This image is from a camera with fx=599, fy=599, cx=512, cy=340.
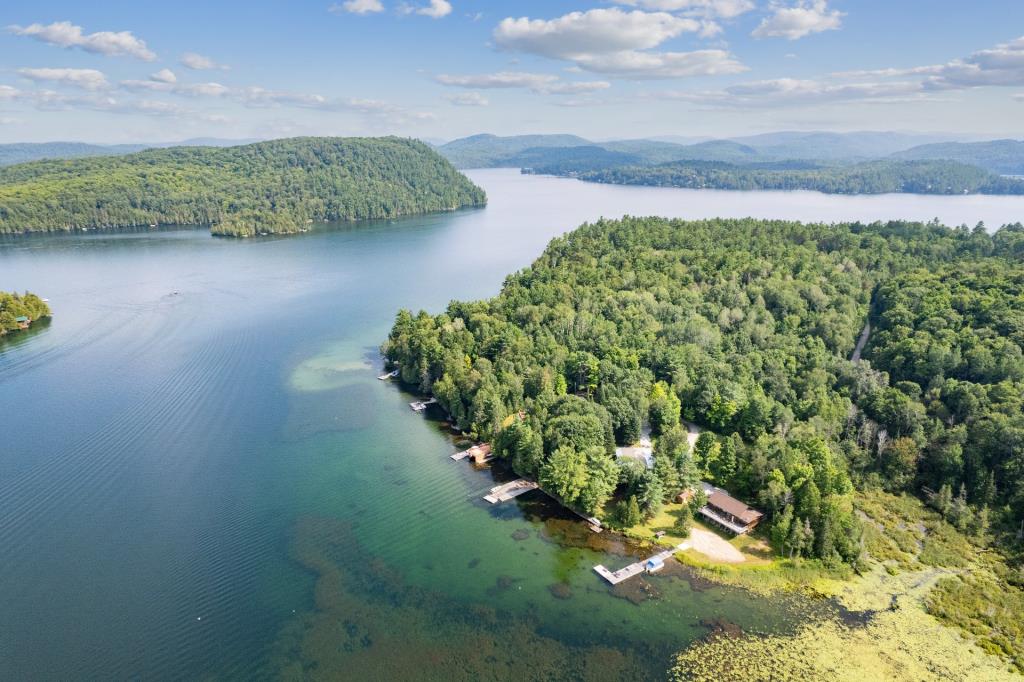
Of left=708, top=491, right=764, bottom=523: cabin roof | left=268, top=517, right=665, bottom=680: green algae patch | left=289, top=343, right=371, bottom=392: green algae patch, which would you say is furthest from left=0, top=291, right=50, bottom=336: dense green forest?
left=708, top=491, right=764, bottom=523: cabin roof

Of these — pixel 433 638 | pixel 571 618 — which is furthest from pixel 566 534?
pixel 433 638

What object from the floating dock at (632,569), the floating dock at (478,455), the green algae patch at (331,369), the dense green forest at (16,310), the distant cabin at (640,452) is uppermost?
the dense green forest at (16,310)

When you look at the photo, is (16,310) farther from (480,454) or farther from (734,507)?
(734,507)

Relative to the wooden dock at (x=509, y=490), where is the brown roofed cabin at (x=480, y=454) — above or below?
above

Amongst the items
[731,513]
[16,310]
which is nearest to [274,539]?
[731,513]

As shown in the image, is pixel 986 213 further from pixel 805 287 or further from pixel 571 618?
pixel 571 618

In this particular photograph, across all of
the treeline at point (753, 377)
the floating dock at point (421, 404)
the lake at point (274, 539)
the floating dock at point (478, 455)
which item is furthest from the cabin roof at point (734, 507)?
the floating dock at point (421, 404)

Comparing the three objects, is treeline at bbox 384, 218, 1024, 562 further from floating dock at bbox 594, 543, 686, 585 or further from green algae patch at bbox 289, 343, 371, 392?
green algae patch at bbox 289, 343, 371, 392

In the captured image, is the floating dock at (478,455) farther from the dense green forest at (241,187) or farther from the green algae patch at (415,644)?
the dense green forest at (241,187)
